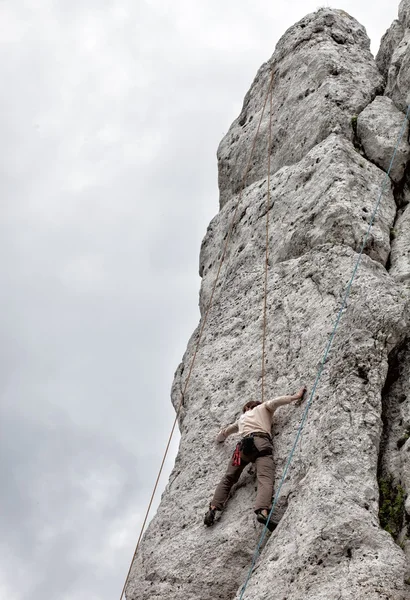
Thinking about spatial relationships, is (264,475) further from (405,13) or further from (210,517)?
(405,13)

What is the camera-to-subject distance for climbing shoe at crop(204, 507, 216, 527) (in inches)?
365

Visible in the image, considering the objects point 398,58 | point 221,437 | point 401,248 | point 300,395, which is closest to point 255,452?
point 300,395

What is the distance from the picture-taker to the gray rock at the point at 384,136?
502 inches

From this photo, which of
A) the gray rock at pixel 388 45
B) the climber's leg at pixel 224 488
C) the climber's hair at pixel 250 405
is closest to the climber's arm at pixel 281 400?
the climber's hair at pixel 250 405

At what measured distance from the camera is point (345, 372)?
359 inches

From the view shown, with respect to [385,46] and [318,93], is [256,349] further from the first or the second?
[385,46]

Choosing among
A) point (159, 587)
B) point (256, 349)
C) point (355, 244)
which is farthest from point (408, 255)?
point (159, 587)

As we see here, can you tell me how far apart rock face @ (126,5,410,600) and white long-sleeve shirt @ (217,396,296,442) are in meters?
0.19

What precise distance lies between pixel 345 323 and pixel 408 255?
2053mm

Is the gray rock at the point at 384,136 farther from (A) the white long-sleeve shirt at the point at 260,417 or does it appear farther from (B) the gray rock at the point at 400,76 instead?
(A) the white long-sleeve shirt at the point at 260,417

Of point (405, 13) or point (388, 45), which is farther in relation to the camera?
point (388, 45)

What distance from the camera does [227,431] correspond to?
404 inches

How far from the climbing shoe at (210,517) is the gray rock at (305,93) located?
7.35 meters

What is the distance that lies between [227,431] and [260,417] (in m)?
0.84
